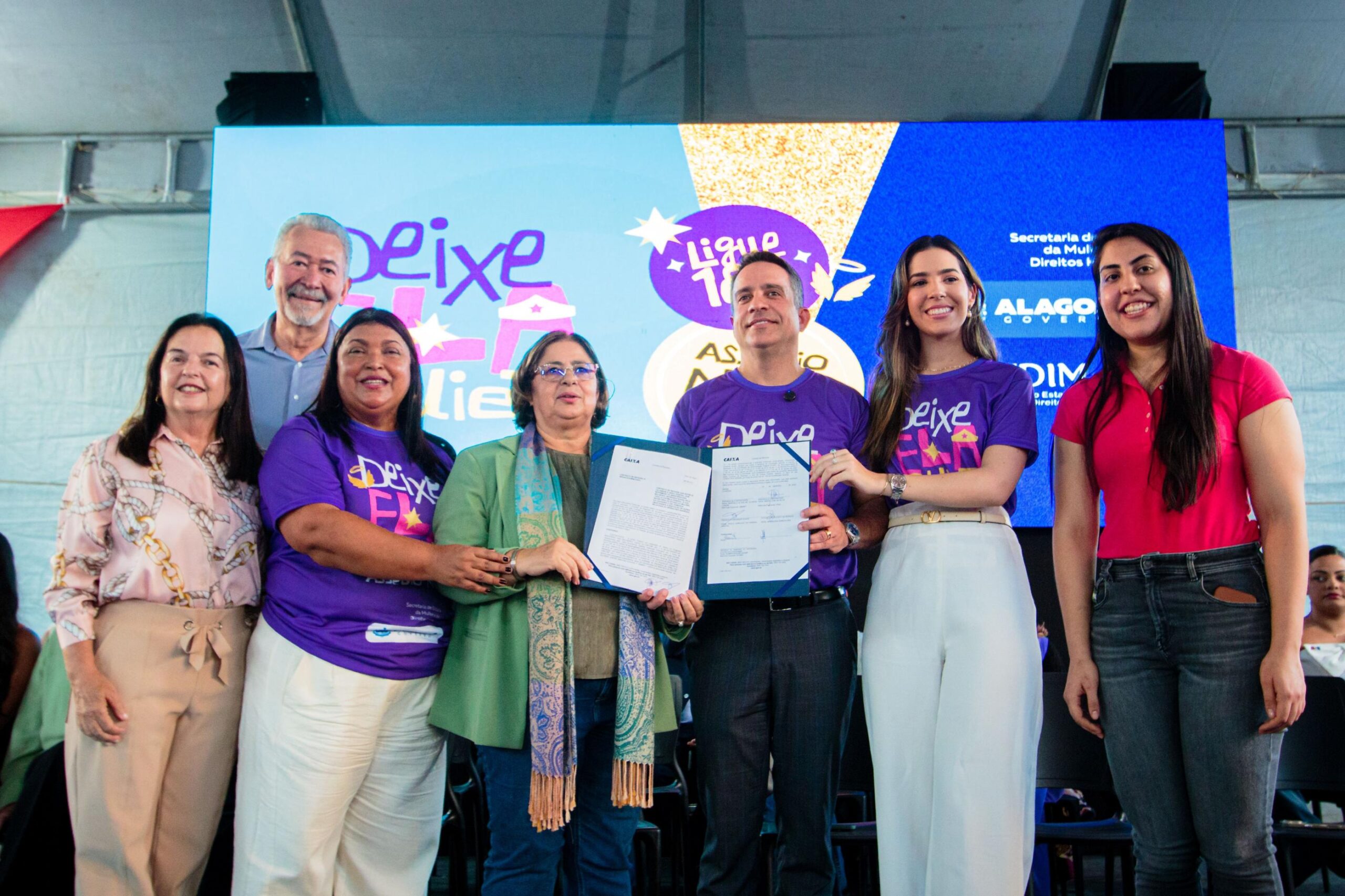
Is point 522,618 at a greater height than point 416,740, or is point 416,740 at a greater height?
point 522,618

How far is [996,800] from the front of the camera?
1.90m

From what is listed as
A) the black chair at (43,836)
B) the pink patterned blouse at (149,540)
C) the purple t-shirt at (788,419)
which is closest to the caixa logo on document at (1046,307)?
the purple t-shirt at (788,419)

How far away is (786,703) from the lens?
2.13 metres

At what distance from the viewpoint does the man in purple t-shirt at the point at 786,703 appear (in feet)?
6.92

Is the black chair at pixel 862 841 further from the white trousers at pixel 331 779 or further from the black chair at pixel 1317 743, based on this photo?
the black chair at pixel 1317 743

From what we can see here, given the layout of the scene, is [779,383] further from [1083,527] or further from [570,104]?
[570,104]

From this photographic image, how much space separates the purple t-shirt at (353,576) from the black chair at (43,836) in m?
0.72

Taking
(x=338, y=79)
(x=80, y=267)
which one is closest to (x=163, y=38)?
(x=338, y=79)

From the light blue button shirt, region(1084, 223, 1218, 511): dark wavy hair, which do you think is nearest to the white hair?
the light blue button shirt

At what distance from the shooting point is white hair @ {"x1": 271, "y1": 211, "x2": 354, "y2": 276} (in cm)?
383

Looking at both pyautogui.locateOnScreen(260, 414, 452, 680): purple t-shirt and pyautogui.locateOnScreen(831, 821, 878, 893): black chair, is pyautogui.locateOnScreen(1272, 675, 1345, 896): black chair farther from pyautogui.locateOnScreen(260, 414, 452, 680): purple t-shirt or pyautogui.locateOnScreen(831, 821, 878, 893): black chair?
pyautogui.locateOnScreen(260, 414, 452, 680): purple t-shirt

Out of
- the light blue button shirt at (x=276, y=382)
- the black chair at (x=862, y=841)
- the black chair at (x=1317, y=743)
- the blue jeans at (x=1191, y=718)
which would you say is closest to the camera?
the blue jeans at (x=1191, y=718)

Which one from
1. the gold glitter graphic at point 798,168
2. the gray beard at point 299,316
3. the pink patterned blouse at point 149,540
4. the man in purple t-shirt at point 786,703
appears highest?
the gold glitter graphic at point 798,168

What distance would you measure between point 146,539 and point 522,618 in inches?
35.5
